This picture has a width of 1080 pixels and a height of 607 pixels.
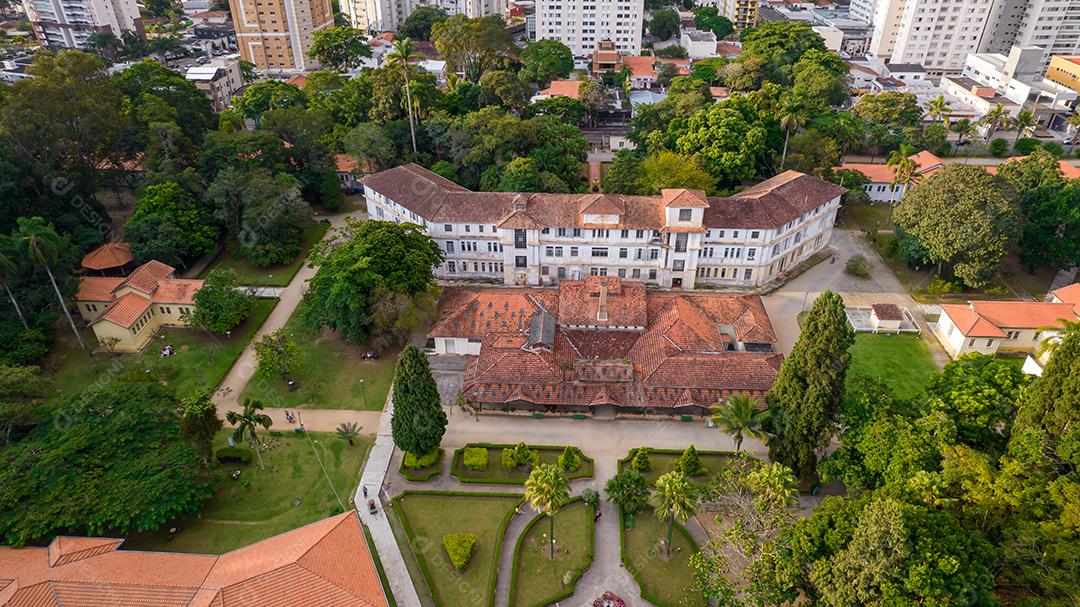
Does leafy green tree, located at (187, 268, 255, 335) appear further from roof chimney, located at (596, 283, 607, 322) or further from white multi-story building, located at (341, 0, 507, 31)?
white multi-story building, located at (341, 0, 507, 31)

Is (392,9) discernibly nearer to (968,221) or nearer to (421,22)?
(421,22)

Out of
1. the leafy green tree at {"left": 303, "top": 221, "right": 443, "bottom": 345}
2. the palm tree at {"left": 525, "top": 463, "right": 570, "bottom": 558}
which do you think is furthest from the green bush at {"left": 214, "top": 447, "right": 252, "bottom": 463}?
the palm tree at {"left": 525, "top": 463, "right": 570, "bottom": 558}

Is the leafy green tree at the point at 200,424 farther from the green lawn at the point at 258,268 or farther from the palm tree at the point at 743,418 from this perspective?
the palm tree at the point at 743,418

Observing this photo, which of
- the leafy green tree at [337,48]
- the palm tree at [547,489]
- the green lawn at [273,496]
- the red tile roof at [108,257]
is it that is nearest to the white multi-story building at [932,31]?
the leafy green tree at [337,48]

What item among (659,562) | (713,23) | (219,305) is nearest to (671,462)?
(659,562)

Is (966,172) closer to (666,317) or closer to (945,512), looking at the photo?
(666,317)
